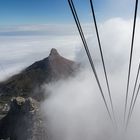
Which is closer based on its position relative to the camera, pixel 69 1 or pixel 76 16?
pixel 69 1
